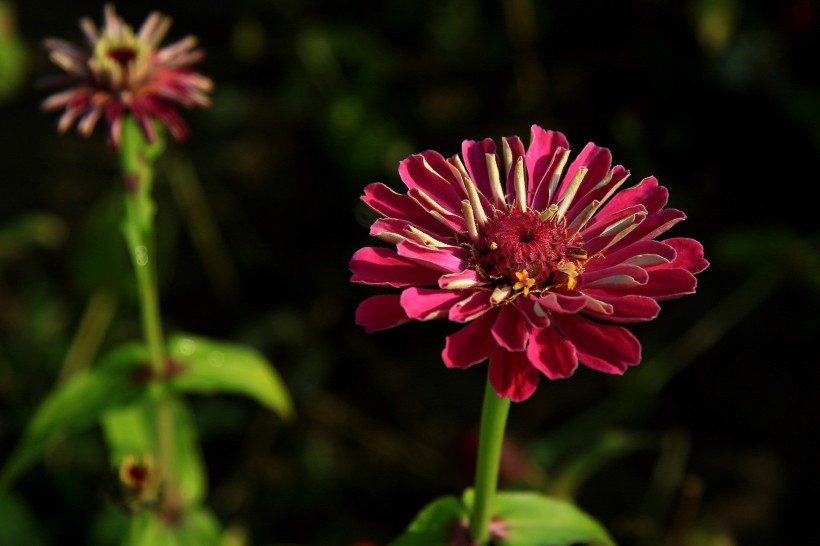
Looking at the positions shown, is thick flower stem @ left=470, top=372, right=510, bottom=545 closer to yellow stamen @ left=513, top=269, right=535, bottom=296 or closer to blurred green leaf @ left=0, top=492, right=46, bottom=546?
yellow stamen @ left=513, top=269, right=535, bottom=296

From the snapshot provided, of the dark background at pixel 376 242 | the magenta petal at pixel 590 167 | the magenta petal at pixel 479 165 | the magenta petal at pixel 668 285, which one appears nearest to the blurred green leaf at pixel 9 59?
the dark background at pixel 376 242

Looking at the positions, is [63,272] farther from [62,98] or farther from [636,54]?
[636,54]

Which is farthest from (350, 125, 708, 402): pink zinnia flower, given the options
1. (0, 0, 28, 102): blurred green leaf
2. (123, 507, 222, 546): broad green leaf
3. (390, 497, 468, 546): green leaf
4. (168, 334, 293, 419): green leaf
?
(0, 0, 28, 102): blurred green leaf

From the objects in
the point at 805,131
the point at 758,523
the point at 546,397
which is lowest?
the point at 758,523

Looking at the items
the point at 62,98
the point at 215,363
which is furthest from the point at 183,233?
the point at 62,98

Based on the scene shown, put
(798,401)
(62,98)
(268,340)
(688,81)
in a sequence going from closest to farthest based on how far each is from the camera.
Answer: (62,98), (798,401), (268,340), (688,81)

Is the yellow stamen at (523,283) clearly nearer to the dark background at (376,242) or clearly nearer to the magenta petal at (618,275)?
the magenta petal at (618,275)

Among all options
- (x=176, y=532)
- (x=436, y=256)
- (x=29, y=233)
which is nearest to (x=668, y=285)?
(x=436, y=256)
